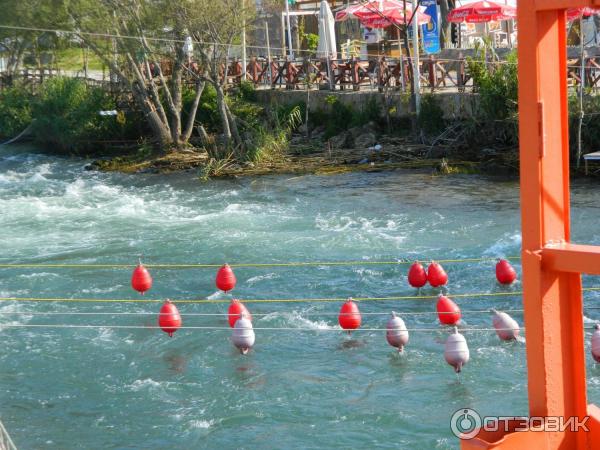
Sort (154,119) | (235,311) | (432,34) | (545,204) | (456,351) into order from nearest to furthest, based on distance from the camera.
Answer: (545,204) → (456,351) → (235,311) → (432,34) → (154,119)

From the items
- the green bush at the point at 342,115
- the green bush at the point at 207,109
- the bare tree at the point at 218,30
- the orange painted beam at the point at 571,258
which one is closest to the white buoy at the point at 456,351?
the orange painted beam at the point at 571,258

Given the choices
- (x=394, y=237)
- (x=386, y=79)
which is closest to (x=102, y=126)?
(x=386, y=79)

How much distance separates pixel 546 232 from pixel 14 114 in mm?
28851

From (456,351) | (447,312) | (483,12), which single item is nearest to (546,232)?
(456,351)

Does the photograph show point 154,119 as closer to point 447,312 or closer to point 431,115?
point 431,115

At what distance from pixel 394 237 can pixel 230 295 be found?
399cm

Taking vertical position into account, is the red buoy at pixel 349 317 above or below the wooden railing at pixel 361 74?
below

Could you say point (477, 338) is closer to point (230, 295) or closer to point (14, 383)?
point (230, 295)

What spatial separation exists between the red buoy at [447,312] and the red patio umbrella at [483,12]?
16.5 meters

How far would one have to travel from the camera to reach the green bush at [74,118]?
28953mm

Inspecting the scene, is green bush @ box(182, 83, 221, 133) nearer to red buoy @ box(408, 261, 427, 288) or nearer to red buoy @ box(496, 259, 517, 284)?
red buoy @ box(408, 261, 427, 288)

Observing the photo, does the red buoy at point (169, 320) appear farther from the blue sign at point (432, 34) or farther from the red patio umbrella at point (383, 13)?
the red patio umbrella at point (383, 13)

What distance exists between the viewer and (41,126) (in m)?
29.7

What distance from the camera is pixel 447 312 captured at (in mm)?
11461
